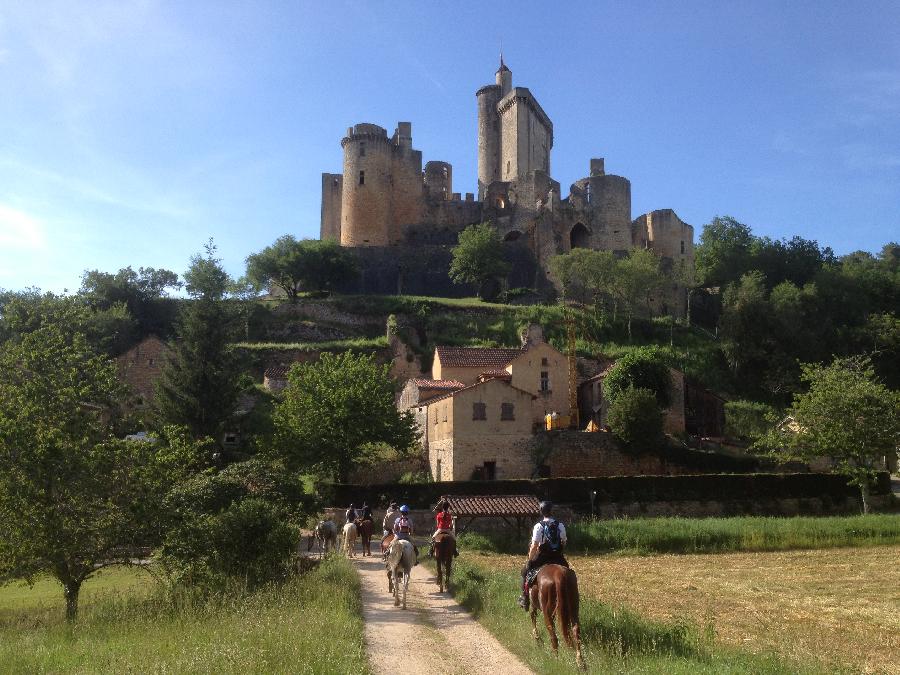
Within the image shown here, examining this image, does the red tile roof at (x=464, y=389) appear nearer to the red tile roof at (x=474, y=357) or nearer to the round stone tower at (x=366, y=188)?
the red tile roof at (x=474, y=357)

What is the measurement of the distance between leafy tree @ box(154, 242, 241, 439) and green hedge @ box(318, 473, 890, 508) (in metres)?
9.64

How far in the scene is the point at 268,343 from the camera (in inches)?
2133

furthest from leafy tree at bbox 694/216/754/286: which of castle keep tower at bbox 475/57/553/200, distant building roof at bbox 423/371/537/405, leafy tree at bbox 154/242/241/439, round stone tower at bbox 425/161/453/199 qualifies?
leafy tree at bbox 154/242/241/439

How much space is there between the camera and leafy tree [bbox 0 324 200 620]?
15.3m

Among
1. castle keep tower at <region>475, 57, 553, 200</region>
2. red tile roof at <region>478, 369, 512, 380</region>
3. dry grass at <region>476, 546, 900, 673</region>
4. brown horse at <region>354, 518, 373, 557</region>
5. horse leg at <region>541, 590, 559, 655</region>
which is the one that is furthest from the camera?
castle keep tower at <region>475, 57, 553, 200</region>

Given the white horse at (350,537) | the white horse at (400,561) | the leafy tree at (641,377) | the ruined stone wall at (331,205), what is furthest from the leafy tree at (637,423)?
the ruined stone wall at (331,205)

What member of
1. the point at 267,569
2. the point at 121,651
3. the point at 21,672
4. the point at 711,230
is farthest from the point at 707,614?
the point at 711,230

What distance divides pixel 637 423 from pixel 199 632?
28.6 metres

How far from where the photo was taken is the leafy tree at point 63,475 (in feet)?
50.1

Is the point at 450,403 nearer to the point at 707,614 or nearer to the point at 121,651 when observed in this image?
the point at 707,614

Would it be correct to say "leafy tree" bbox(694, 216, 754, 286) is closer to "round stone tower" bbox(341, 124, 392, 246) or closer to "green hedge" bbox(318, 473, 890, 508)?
"round stone tower" bbox(341, 124, 392, 246)

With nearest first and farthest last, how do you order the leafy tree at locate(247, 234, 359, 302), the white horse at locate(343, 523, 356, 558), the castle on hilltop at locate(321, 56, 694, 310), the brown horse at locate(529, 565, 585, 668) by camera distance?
the brown horse at locate(529, 565, 585, 668) < the white horse at locate(343, 523, 356, 558) < the leafy tree at locate(247, 234, 359, 302) < the castle on hilltop at locate(321, 56, 694, 310)

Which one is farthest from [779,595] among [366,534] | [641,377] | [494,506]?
[641,377]

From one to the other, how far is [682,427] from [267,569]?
99.9 ft
